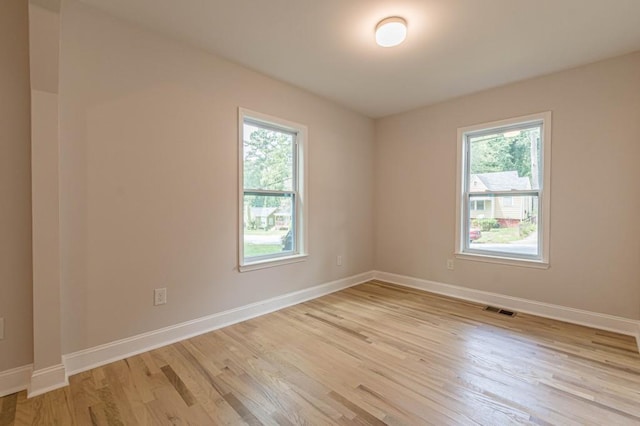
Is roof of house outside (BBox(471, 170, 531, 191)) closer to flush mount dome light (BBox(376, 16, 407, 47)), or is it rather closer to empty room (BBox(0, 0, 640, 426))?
empty room (BBox(0, 0, 640, 426))

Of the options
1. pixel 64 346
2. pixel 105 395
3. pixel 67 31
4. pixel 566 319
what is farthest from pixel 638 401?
pixel 67 31

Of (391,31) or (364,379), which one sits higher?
(391,31)

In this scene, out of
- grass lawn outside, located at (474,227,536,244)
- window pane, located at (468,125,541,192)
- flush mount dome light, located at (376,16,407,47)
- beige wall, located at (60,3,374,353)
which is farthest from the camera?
grass lawn outside, located at (474,227,536,244)

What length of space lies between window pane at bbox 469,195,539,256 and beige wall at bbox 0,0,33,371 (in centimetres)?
436

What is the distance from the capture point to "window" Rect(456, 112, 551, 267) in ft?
10.4

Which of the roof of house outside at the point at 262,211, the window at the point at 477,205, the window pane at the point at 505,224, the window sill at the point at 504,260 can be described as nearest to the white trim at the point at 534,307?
the window sill at the point at 504,260

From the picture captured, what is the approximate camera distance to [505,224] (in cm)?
347

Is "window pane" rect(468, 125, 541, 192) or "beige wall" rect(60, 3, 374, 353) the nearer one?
"beige wall" rect(60, 3, 374, 353)

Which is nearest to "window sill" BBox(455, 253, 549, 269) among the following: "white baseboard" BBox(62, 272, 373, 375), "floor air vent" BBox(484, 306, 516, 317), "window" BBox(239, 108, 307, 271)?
"floor air vent" BBox(484, 306, 516, 317)

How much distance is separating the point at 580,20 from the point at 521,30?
387 millimetres

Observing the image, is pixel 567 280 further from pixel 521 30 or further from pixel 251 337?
pixel 251 337

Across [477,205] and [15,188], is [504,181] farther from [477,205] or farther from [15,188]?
[15,188]

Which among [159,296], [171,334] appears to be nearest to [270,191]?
[159,296]

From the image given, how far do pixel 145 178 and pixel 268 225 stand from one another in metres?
1.36
